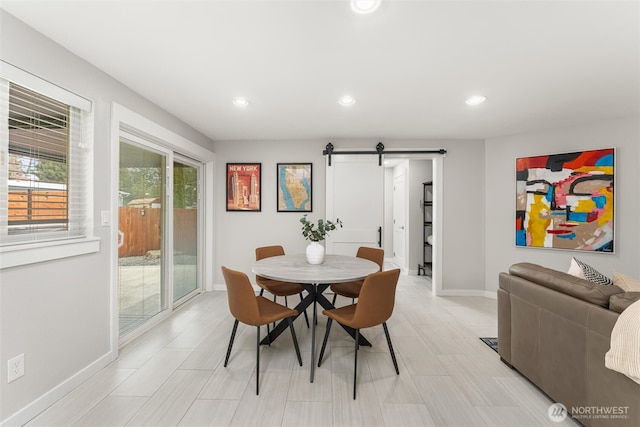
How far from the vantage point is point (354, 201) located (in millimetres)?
3996


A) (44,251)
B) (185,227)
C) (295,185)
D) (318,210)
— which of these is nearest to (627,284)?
(318,210)

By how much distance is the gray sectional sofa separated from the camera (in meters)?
1.27

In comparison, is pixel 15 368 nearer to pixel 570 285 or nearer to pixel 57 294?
pixel 57 294

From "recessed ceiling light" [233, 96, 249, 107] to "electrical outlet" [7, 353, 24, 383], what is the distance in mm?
2385

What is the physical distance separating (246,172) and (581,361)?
13.0ft

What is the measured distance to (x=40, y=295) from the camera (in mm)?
1581

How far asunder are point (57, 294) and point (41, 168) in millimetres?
826

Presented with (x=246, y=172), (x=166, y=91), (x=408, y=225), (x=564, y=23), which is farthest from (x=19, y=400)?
(x=408, y=225)

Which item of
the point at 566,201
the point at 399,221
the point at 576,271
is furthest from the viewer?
the point at 399,221

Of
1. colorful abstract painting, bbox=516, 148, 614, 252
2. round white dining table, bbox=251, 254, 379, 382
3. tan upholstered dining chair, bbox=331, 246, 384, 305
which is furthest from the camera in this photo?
colorful abstract painting, bbox=516, 148, 614, 252

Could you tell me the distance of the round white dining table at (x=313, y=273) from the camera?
6.41 ft

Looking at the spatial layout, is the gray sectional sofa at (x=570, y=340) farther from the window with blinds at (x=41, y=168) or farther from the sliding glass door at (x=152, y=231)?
the sliding glass door at (x=152, y=231)

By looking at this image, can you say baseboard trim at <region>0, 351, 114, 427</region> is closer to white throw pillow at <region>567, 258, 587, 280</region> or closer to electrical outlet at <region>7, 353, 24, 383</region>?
electrical outlet at <region>7, 353, 24, 383</region>

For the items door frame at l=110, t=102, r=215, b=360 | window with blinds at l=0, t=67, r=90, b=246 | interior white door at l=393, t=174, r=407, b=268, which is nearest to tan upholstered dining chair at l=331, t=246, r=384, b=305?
door frame at l=110, t=102, r=215, b=360
